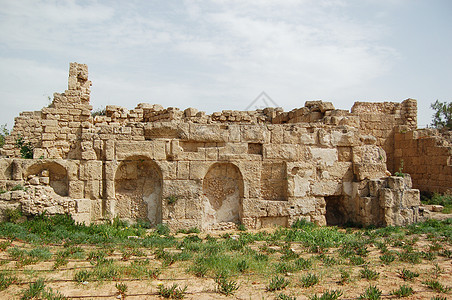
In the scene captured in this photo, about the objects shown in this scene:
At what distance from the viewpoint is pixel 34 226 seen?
7.61 meters

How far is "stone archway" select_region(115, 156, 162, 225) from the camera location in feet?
29.7

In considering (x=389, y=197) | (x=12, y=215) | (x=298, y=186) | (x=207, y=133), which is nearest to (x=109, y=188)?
(x=12, y=215)

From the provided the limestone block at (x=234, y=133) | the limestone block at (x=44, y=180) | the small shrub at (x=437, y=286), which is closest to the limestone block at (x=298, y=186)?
the limestone block at (x=234, y=133)

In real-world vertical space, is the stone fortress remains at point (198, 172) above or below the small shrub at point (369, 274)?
above

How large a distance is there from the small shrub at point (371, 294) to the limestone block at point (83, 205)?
647 cm

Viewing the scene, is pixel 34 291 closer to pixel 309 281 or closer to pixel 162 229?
pixel 309 281

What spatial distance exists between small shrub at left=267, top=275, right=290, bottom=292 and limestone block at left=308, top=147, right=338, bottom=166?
5.19 m

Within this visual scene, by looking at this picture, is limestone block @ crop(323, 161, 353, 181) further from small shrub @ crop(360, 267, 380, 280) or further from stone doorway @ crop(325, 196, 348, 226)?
small shrub @ crop(360, 267, 380, 280)

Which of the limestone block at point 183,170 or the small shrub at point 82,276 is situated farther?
the limestone block at point 183,170

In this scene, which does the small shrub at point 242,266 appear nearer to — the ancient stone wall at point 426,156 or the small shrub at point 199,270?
the small shrub at point 199,270

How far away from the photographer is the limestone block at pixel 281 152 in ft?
31.6

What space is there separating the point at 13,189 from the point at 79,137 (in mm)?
1924

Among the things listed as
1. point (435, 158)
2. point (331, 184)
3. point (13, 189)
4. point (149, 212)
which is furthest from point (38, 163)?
point (435, 158)

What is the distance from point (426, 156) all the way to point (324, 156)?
495 centimetres
